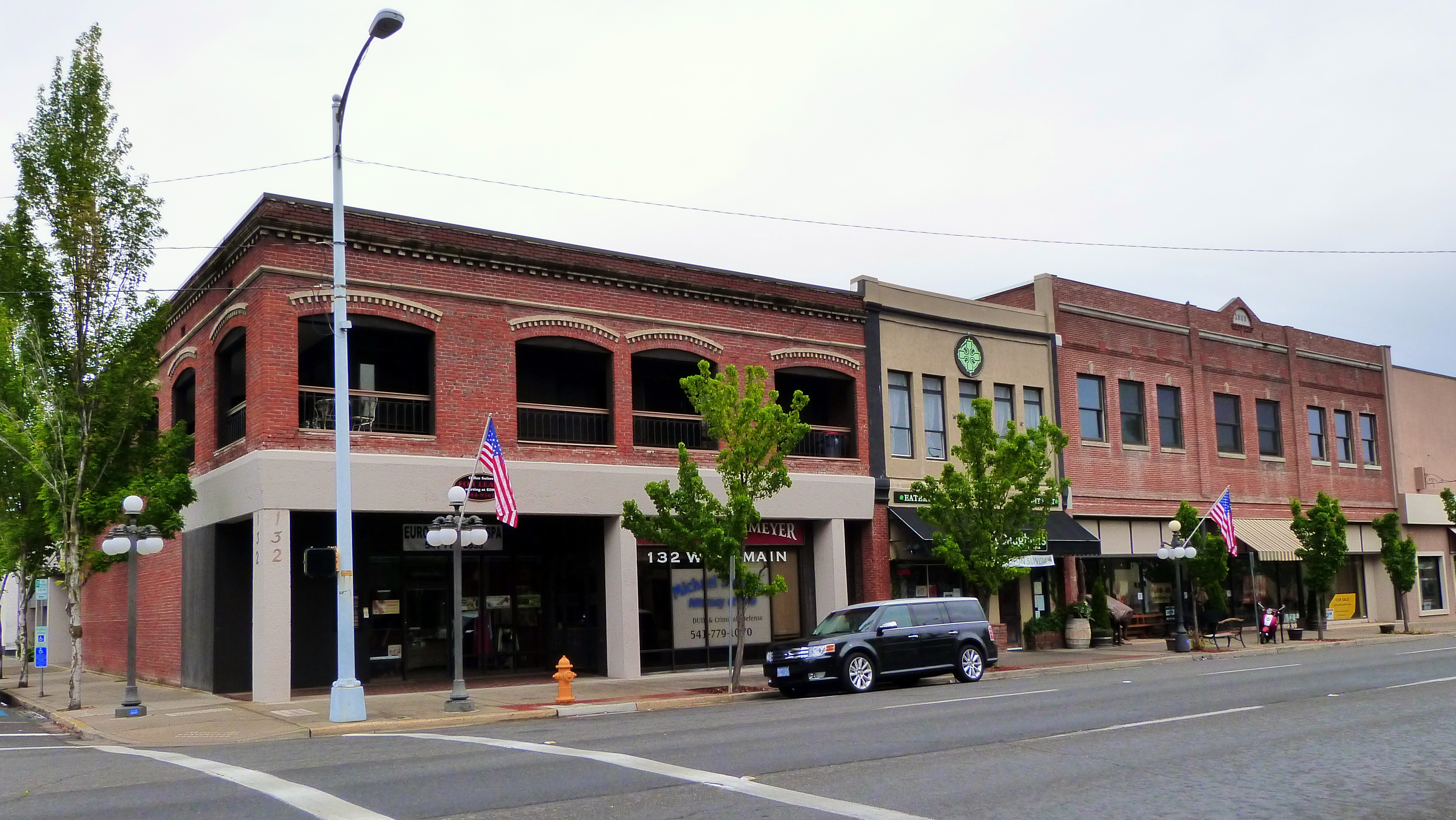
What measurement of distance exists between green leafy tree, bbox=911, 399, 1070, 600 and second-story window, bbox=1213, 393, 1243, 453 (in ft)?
45.5

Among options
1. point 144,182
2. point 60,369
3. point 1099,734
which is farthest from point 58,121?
point 1099,734

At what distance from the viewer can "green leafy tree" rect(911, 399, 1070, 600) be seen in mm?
25094

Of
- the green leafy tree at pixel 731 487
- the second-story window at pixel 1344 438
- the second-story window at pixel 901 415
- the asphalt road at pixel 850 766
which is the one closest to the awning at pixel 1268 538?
the second-story window at pixel 1344 438

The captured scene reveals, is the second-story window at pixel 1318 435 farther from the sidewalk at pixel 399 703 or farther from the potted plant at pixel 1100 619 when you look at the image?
→ the potted plant at pixel 1100 619

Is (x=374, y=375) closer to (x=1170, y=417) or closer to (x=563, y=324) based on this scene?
(x=563, y=324)

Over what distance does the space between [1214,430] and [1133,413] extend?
3664 millimetres

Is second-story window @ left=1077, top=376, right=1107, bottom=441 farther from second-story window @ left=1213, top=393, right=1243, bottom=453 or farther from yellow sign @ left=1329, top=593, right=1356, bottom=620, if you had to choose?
yellow sign @ left=1329, top=593, right=1356, bottom=620

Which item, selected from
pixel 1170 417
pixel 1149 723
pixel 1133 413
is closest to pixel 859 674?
pixel 1149 723

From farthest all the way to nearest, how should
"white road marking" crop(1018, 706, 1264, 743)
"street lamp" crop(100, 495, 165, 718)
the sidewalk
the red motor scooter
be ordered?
the red motor scooter < "street lamp" crop(100, 495, 165, 718) < the sidewalk < "white road marking" crop(1018, 706, 1264, 743)

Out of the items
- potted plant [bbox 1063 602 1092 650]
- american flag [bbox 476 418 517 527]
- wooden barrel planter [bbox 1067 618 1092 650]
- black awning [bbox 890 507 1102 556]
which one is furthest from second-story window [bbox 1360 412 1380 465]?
american flag [bbox 476 418 517 527]

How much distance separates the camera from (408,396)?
21.9m

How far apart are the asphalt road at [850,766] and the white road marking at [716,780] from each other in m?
0.03

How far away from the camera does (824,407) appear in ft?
94.3

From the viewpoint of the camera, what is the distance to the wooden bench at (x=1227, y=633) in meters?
30.7
